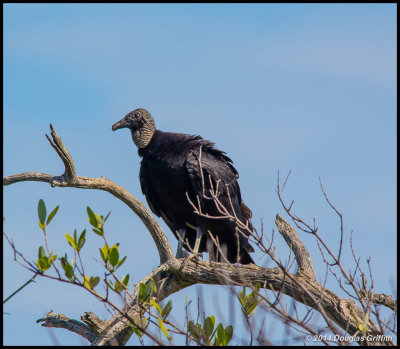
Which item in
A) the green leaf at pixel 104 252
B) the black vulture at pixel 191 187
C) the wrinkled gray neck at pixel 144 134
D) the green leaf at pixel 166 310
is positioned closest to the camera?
the green leaf at pixel 104 252

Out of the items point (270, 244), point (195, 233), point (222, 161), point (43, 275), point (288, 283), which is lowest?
point (43, 275)

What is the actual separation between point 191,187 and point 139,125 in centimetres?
92

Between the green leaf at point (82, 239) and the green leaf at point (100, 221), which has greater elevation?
the green leaf at point (100, 221)

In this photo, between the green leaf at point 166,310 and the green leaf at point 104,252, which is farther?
the green leaf at point 166,310

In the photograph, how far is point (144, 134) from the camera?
17.7 feet

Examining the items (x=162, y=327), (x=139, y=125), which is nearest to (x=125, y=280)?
(x=162, y=327)

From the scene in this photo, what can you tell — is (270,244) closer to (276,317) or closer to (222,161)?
(276,317)

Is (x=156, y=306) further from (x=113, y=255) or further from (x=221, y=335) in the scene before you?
(x=113, y=255)

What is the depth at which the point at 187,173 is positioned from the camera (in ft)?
16.1

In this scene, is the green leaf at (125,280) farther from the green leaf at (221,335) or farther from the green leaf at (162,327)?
the green leaf at (221,335)

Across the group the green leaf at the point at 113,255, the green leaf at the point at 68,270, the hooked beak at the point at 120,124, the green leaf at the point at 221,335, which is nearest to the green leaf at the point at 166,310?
the green leaf at the point at 221,335

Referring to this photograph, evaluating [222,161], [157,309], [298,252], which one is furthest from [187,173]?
[157,309]

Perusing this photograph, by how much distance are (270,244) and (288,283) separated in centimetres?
116

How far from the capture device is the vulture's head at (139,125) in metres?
5.38
